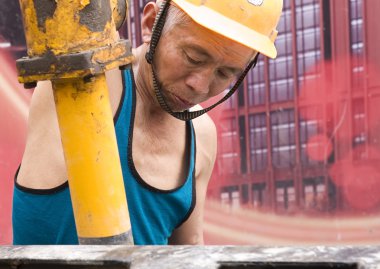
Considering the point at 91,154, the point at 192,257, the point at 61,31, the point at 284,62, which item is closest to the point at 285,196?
the point at 284,62

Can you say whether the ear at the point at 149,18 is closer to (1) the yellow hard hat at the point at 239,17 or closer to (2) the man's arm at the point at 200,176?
(1) the yellow hard hat at the point at 239,17

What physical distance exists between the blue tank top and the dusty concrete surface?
85cm

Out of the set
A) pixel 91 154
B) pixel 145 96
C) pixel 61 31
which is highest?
pixel 61 31

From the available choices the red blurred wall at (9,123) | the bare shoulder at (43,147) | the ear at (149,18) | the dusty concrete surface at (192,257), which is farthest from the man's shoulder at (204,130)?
A: the red blurred wall at (9,123)

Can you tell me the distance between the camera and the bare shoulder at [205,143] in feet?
9.26

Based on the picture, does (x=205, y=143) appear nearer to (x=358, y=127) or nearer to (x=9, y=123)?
(x=358, y=127)

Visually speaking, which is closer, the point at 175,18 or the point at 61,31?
the point at 61,31

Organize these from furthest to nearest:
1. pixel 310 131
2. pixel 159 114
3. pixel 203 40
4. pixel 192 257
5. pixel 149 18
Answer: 1. pixel 310 131
2. pixel 159 114
3. pixel 149 18
4. pixel 203 40
5. pixel 192 257

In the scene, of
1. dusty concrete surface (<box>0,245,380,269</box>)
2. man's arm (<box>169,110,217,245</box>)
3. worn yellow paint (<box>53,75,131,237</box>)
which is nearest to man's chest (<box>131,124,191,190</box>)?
man's arm (<box>169,110,217,245</box>)

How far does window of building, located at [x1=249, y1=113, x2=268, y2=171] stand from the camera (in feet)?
14.8

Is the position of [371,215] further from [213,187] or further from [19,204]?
[19,204]

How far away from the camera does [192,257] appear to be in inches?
55.7

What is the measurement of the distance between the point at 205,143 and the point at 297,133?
1.73m

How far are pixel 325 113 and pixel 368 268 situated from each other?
3167mm
